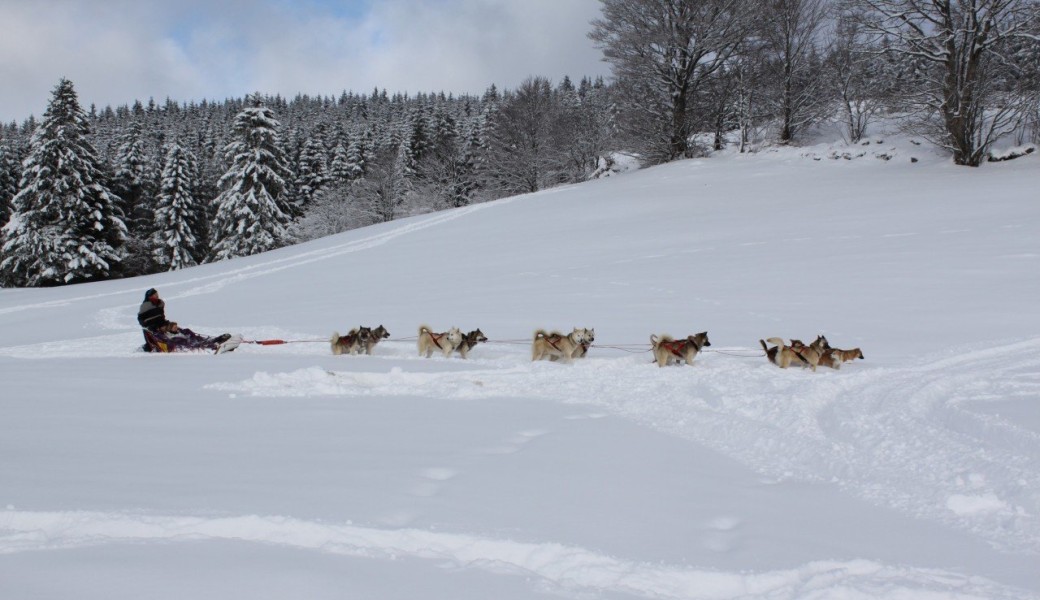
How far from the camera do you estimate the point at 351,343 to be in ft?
28.5

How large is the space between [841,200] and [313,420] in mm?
16950

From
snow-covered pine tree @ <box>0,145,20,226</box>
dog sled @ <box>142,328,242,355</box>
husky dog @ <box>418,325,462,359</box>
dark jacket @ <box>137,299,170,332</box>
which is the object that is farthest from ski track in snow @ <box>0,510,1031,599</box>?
snow-covered pine tree @ <box>0,145,20,226</box>

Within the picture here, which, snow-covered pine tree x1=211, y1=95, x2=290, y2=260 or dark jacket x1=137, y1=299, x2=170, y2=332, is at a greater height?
snow-covered pine tree x1=211, y1=95, x2=290, y2=260

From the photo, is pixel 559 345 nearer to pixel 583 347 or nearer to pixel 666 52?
pixel 583 347

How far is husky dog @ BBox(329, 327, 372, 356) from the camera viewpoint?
8672 mm

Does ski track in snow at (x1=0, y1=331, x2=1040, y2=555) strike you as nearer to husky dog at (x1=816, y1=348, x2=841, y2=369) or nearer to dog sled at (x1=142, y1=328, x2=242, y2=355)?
husky dog at (x1=816, y1=348, x2=841, y2=369)

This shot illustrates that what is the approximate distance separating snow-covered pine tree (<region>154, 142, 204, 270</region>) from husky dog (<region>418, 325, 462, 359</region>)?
37431 mm

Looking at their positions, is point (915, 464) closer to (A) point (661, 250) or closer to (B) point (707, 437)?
(B) point (707, 437)

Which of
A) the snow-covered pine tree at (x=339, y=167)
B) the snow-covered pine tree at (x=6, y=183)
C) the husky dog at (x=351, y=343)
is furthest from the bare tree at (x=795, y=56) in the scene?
the snow-covered pine tree at (x=6, y=183)

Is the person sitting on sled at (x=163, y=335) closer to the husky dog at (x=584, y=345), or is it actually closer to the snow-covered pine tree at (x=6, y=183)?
the husky dog at (x=584, y=345)

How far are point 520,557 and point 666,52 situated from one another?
91.5 ft

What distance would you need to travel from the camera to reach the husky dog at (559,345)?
7551 millimetres

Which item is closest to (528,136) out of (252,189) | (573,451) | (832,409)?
(252,189)

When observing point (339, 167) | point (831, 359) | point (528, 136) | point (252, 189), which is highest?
point (339, 167)
